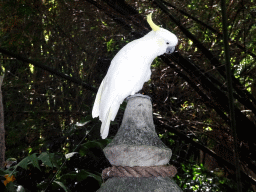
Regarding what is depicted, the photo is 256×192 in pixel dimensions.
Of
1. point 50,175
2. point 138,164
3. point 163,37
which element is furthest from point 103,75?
point 138,164

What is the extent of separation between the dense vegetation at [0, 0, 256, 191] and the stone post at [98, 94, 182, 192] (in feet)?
3.66

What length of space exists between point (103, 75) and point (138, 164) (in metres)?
2.50

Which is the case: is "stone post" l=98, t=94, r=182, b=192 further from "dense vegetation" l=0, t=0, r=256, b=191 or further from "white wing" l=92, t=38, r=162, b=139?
"dense vegetation" l=0, t=0, r=256, b=191

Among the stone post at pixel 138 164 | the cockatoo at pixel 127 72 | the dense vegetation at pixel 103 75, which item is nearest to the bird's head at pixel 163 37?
the cockatoo at pixel 127 72

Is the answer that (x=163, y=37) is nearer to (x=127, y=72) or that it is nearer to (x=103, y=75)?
(x=127, y=72)

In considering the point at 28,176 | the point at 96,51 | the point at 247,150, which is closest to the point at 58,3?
the point at 96,51

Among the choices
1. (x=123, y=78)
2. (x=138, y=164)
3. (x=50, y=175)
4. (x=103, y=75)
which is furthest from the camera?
(x=103, y=75)

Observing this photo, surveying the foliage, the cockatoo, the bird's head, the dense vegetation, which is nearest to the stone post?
the cockatoo

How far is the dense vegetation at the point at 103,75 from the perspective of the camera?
7.45 feet

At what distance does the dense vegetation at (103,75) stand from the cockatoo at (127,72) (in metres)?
0.64

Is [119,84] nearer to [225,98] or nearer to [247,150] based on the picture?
[225,98]

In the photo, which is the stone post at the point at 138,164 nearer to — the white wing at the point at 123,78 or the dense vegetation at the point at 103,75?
the white wing at the point at 123,78

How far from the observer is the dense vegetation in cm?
227

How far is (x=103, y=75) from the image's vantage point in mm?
3334
